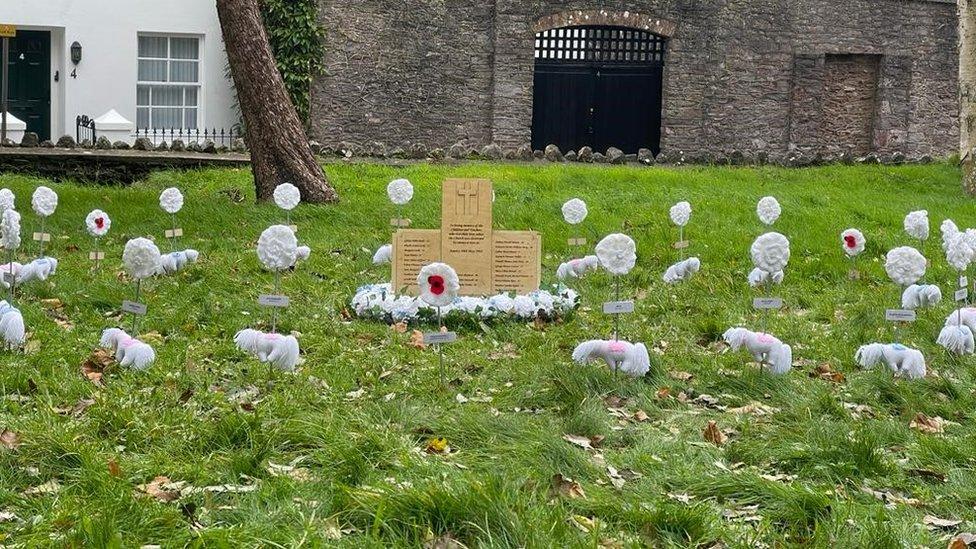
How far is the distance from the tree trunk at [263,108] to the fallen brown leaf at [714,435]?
27.2 ft

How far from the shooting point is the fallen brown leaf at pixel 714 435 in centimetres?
596

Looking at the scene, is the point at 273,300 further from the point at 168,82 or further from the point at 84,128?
the point at 168,82

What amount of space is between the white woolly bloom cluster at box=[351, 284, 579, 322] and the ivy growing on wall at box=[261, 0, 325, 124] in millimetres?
13218

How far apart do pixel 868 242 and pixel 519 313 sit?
15.9ft

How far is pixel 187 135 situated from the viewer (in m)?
21.8

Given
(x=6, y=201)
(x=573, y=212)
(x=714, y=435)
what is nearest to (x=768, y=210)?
(x=573, y=212)

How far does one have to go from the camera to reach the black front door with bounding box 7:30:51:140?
2125cm

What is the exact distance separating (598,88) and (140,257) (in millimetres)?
18145

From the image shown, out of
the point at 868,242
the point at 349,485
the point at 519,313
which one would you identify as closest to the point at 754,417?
the point at 349,485

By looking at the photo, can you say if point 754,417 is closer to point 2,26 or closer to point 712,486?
point 712,486

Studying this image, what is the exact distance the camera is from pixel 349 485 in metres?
4.99

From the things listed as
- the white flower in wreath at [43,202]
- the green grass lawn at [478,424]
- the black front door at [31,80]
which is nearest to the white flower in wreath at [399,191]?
the green grass lawn at [478,424]

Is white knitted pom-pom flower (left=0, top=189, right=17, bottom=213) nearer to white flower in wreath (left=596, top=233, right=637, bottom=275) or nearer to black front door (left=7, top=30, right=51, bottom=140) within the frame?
white flower in wreath (left=596, top=233, right=637, bottom=275)

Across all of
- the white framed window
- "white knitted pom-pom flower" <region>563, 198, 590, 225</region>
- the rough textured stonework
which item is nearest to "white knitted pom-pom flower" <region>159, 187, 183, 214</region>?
"white knitted pom-pom flower" <region>563, 198, 590, 225</region>
